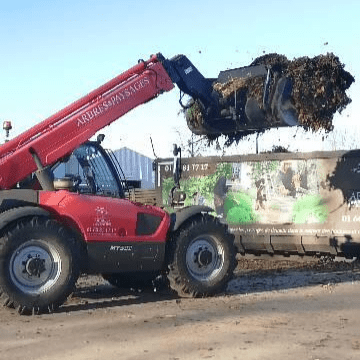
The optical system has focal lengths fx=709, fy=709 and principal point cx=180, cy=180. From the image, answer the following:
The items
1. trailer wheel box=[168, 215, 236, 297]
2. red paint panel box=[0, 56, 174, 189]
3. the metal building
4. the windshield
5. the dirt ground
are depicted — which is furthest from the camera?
the metal building

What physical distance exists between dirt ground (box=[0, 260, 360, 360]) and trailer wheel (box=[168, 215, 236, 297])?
22 centimetres

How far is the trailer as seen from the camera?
565 inches

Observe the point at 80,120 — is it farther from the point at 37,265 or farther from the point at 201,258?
the point at 201,258

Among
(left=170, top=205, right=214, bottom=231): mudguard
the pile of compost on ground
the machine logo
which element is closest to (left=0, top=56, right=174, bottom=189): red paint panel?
the machine logo

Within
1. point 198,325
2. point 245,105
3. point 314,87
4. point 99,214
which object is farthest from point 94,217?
point 314,87

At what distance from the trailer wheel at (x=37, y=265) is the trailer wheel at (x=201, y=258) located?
1.69m

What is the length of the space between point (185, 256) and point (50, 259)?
213cm

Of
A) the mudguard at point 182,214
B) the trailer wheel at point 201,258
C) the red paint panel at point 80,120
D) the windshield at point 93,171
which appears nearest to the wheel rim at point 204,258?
the trailer wheel at point 201,258

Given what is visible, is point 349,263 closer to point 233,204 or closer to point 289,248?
point 289,248

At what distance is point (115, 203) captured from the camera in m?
10.0

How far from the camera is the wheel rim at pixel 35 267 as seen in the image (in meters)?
9.07

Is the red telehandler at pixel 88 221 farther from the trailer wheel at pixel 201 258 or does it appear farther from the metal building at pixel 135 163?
the metal building at pixel 135 163

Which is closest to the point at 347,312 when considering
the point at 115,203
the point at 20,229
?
the point at 115,203

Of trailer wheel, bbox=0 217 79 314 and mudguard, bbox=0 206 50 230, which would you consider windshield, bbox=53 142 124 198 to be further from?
trailer wheel, bbox=0 217 79 314
